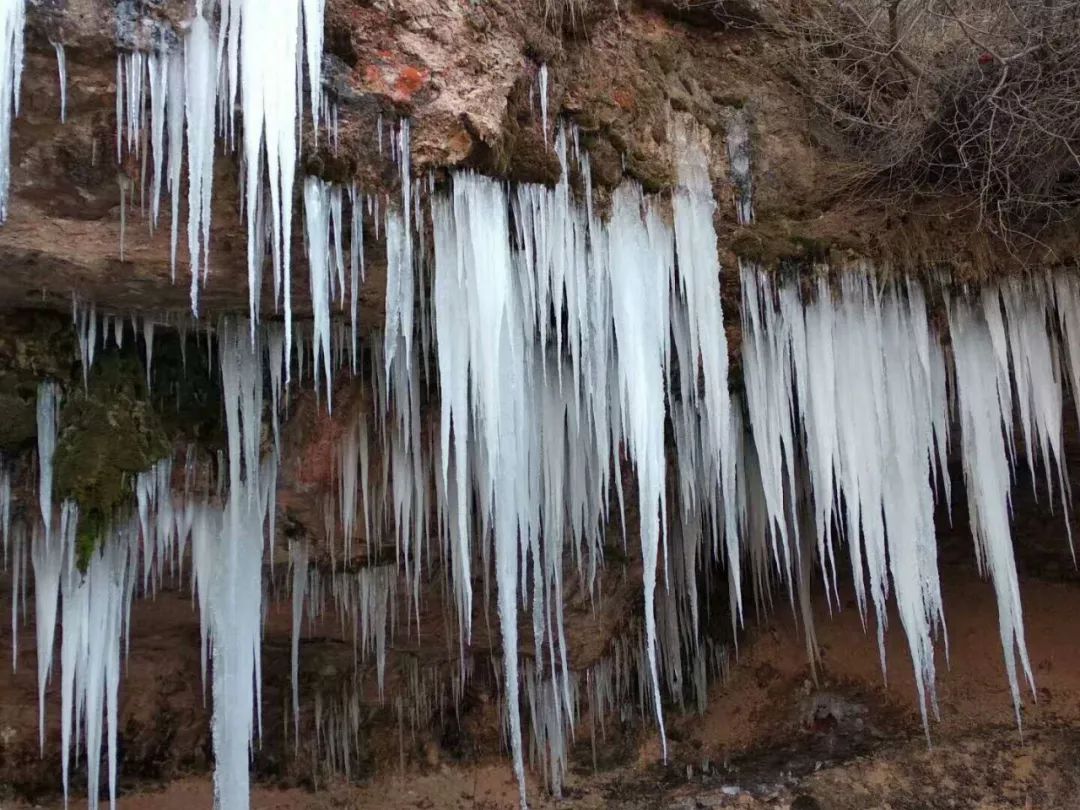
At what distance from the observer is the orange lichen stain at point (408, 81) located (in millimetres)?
2791

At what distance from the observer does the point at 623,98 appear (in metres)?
3.37

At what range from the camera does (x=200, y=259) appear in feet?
9.60

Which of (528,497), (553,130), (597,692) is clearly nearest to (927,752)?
(597,692)

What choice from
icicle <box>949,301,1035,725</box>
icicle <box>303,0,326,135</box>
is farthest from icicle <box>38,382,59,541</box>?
icicle <box>949,301,1035,725</box>

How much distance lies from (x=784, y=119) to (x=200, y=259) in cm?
250

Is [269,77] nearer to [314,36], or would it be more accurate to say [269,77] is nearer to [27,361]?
[314,36]

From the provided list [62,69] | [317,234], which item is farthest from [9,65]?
[317,234]

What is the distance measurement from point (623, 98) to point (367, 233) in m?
1.14

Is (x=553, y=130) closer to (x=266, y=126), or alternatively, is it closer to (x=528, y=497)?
(x=266, y=126)

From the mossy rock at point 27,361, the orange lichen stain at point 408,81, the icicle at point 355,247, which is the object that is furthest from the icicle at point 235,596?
the orange lichen stain at point 408,81

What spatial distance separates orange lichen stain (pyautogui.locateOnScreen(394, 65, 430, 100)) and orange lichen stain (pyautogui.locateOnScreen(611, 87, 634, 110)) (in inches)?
33.4

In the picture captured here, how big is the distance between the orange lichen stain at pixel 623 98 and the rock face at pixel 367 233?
0.9 inches

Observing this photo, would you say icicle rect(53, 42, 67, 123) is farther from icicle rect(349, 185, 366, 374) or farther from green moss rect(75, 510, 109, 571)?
green moss rect(75, 510, 109, 571)

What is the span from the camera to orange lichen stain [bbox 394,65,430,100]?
279 cm
